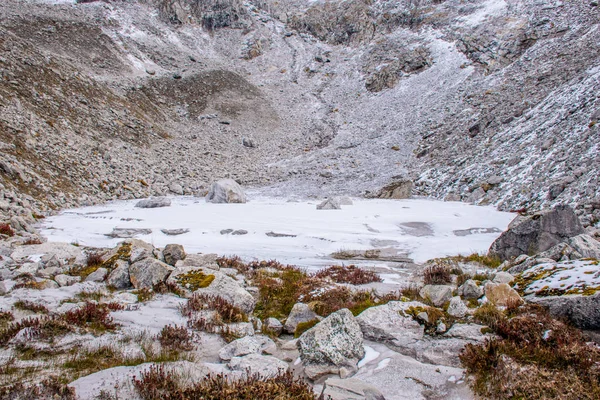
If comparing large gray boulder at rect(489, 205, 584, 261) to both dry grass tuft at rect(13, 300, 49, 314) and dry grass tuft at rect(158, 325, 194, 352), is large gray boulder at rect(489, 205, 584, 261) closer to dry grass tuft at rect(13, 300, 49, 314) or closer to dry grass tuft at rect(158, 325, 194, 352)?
dry grass tuft at rect(158, 325, 194, 352)

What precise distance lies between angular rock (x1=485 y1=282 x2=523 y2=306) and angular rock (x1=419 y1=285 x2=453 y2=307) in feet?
2.17

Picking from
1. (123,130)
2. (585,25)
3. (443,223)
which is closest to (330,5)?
(585,25)

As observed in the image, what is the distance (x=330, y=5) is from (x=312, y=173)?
2460 inches

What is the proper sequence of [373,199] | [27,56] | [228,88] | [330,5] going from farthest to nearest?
[330,5]
[228,88]
[27,56]
[373,199]

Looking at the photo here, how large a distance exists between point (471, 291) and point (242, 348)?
4.50 metres

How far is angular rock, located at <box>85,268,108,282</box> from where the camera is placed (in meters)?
8.17

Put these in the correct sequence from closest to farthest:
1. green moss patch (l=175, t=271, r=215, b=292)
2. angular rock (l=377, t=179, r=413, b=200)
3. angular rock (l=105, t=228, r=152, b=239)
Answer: green moss patch (l=175, t=271, r=215, b=292) < angular rock (l=105, t=228, r=152, b=239) < angular rock (l=377, t=179, r=413, b=200)

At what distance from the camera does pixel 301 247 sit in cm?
1341

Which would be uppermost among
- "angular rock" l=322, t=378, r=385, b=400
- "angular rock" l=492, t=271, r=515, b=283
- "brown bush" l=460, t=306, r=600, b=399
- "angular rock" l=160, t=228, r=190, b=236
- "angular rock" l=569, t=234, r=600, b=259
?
"angular rock" l=569, t=234, r=600, b=259

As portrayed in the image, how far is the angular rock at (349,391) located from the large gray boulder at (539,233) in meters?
8.39

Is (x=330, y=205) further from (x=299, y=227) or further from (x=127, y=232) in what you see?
(x=127, y=232)

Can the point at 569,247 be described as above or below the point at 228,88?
below

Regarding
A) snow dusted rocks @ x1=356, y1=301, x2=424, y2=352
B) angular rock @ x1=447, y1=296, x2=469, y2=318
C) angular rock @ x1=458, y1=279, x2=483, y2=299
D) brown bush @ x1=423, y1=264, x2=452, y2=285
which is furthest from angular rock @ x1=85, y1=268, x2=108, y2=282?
angular rock @ x1=458, y1=279, x2=483, y2=299

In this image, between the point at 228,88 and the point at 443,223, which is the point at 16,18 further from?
the point at 443,223
